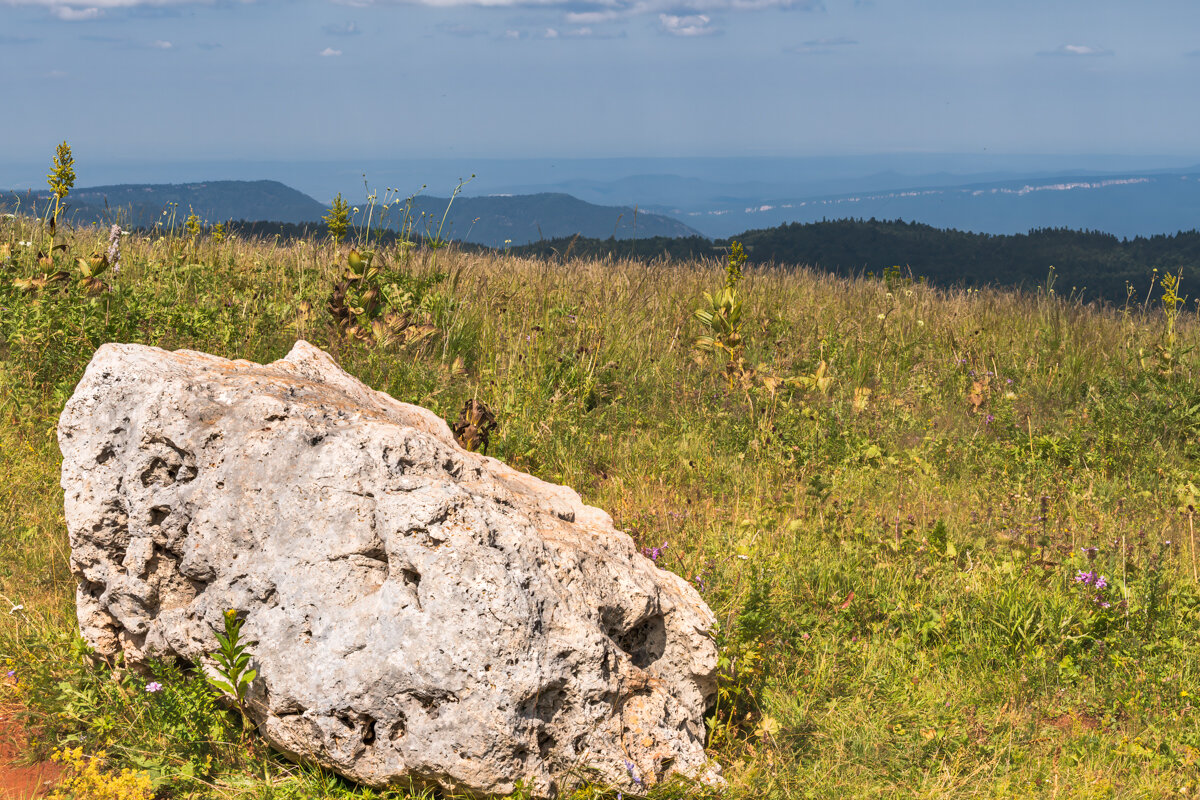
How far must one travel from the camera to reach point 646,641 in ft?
9.89

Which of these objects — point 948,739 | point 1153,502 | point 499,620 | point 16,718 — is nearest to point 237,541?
point 499,620

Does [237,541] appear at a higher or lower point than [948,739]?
higher

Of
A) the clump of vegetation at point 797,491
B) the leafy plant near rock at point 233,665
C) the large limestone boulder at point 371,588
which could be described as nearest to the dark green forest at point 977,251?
the clump of vegetation at point 797,491

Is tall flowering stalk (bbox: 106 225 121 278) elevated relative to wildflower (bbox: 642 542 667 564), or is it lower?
elevated

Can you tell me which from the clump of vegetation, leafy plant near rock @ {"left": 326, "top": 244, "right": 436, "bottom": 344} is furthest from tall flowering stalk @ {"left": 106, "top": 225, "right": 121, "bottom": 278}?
leafy plant near rock @ {"left": 326, "top": 244, "right": 436, "bottom": 344}

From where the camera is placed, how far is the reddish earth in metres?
2.75

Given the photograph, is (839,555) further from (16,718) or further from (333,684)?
(16,718)

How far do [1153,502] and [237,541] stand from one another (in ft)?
18.8

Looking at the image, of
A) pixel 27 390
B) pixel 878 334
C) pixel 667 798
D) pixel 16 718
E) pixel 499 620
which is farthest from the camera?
pixel 878 334

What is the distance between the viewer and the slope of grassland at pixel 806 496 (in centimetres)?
310

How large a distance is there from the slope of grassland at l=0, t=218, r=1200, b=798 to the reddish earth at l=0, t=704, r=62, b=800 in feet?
0.25

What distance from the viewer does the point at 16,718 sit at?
3.07 m

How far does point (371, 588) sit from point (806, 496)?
10.9 feet

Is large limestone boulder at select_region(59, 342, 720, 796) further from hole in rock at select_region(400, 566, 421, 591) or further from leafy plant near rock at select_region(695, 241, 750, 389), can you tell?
leafy plant near rock at select_region(695, 241, 750, 389)
